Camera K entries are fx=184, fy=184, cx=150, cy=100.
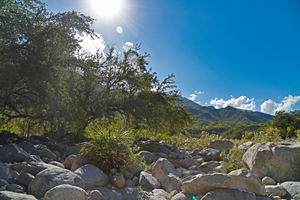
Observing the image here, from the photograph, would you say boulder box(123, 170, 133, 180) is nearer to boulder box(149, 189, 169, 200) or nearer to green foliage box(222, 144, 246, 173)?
boulder box(149, 189, 169, 200)

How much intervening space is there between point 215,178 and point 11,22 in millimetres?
7978

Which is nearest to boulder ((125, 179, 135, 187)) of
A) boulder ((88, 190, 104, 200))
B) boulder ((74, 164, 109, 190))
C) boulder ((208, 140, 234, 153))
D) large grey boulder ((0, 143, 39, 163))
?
boulder ((74, 164, 109, 190))

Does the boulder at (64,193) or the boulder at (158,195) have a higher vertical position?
the boulder at (64,193)

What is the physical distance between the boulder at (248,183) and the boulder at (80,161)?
4141mm

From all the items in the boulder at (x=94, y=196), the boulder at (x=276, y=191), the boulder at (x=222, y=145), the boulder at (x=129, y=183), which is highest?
the boulder at (x=222, y=145)

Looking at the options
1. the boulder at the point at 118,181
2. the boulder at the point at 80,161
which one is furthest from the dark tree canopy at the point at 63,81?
the boulder at the point at 118,181

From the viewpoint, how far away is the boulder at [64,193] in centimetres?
327

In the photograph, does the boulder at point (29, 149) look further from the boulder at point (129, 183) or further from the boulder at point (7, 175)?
the boulder at point (129, 183)

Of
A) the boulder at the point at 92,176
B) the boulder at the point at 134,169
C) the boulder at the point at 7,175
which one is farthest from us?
the boulder at the point at 134,169

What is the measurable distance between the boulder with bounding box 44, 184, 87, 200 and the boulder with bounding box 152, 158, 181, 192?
2433mm

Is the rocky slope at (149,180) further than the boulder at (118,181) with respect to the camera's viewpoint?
No

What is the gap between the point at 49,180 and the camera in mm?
3818

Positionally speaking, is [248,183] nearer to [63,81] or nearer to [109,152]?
[109,152]

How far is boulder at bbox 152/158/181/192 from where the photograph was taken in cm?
506
